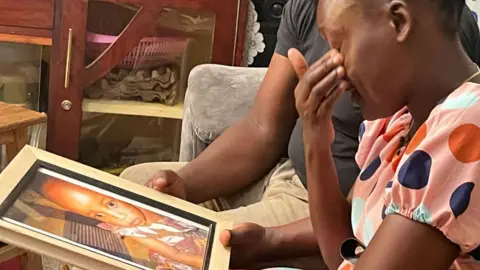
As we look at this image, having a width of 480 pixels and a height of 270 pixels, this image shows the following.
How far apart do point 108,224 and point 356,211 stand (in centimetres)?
32

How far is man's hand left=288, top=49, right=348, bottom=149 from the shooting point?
0.85 metres

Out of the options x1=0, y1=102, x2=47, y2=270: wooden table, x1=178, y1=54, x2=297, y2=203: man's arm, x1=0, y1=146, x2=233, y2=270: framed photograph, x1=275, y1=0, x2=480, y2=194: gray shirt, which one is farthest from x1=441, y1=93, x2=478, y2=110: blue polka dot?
x1=0, y1=102, x2=47, y2=270: wooden table

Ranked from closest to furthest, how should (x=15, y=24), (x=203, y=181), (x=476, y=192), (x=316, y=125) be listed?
(x=476, y=192) < (x=316, y=125) < (x=203, y=181) < (x=15, y=24)

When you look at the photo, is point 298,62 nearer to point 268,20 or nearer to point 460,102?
point 460,102

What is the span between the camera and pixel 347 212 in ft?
3.33

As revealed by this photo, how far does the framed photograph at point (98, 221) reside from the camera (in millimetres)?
846

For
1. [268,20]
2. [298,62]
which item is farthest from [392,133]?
[268,20]

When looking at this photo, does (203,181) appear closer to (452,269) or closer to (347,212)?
(347,212)

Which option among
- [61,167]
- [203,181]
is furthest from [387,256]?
[203,181]

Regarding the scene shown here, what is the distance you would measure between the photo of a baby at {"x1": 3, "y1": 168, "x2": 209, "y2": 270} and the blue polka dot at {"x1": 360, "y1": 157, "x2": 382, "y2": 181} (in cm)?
23

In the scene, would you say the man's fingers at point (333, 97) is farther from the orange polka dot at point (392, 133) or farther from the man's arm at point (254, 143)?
the man's arm at point (254, 143)

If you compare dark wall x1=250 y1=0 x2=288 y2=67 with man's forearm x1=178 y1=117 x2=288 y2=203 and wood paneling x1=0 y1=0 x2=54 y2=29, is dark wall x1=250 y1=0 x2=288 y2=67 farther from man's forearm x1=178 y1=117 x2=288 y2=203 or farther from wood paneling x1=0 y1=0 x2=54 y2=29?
man's forearm x1=178 y1=117 x2=288 y2=203

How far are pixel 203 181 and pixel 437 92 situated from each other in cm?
63

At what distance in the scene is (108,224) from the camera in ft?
3.10
